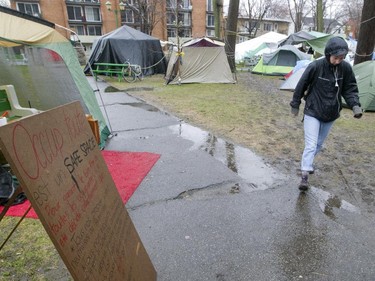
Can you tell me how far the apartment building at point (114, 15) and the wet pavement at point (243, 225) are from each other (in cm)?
3211

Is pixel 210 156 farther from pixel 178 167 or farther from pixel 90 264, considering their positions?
pixel 90 264

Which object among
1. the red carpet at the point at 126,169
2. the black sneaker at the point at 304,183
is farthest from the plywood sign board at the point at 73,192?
the black sneaker at the point at 304,183

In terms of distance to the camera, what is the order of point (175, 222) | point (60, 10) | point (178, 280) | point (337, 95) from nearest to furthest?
point (178, 280), point (175, 222), point (337, 95), point (60, 10)

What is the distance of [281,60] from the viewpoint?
57.6 feet

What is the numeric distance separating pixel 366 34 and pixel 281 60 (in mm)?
8359

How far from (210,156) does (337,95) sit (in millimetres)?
2266

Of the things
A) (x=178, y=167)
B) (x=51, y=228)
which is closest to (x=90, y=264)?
(x=51, y=228)

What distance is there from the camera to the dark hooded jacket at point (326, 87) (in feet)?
11.0

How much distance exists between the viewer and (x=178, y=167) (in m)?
4.52

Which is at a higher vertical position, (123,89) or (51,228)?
(51,228)

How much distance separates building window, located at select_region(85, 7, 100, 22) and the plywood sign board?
4575 cm

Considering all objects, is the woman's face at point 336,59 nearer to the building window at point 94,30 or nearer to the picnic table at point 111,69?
the picnic table at point 111,69

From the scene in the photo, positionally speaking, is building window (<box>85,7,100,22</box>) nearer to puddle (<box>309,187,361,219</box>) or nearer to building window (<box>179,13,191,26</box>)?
building window (<box>179,13,191,26</box>)

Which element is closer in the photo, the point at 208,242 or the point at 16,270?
the point at 16,270
